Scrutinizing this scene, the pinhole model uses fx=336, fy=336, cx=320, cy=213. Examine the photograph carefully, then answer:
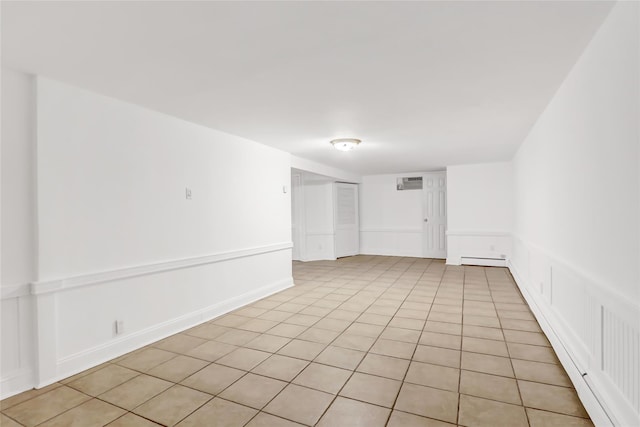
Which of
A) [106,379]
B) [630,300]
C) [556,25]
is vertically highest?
[556,25]

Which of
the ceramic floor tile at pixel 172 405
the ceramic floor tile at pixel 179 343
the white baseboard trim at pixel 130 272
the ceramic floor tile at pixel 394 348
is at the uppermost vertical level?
the white baseboard trim at pixel 130 272

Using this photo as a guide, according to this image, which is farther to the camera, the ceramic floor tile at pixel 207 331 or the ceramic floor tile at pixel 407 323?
the ceramic floor tile at pixel 407 323

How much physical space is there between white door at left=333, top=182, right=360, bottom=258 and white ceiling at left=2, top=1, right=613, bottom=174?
5173 mm

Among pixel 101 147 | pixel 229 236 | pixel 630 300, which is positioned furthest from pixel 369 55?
pixel 229 236

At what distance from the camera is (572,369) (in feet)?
7.68

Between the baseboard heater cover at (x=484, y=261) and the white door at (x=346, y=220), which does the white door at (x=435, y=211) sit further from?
the white door at (x=346, y=220)

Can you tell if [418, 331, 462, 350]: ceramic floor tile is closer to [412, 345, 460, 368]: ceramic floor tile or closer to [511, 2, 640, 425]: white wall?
[412, 345, 460, 368]: ceramic floor tile

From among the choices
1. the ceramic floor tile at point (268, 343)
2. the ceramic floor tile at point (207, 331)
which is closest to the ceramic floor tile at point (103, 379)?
the ceramic floor tile at point (207, 331)

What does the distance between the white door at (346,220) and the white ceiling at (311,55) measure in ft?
17.0

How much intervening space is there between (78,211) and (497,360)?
359cm

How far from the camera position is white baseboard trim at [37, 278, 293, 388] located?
2593 mm

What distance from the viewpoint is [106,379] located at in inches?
99.9

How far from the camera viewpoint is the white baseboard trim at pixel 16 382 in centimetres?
228

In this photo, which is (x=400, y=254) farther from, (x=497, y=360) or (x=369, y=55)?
(x=369, y=55)
